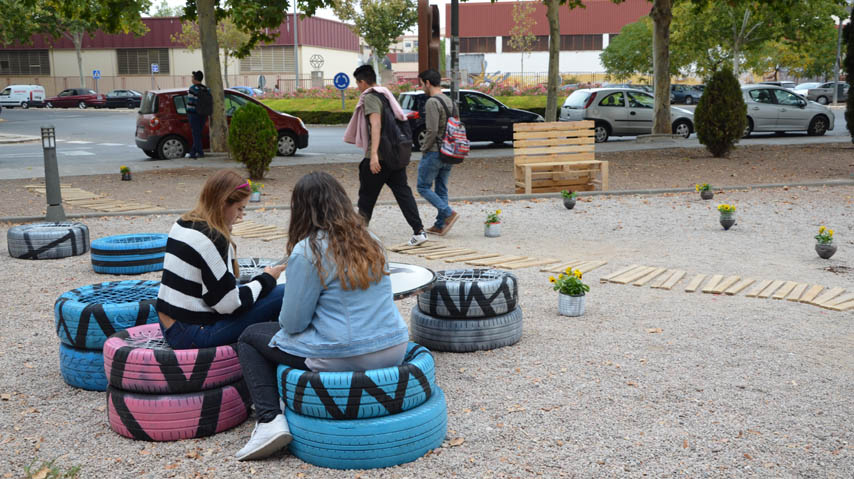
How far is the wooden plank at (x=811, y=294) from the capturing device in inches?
248

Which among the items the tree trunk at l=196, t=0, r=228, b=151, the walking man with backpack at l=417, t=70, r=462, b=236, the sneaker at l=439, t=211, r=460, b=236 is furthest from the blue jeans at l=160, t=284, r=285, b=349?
the tree trunk at l=196, t=0, r=228, b=151

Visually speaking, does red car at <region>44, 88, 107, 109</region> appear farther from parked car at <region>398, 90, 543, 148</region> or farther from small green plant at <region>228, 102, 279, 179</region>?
small green plant at <region>228, 102, 279, 179</region>

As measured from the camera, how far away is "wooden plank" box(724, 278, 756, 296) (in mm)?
6562

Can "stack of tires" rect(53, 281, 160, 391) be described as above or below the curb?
above

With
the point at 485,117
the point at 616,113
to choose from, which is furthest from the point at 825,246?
the point at 616,113

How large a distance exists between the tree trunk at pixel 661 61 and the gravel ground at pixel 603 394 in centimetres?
1481

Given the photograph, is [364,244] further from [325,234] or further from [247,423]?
[247,423]

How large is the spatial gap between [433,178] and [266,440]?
18.8 feet

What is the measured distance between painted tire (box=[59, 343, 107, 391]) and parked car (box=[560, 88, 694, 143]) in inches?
783

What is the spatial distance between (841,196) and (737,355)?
27.2ft

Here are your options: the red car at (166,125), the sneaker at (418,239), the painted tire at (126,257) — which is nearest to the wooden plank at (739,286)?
the sneaker at (418,239)

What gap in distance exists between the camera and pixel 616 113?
23422 mm

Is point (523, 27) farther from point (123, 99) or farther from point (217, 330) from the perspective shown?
point (217, 330)

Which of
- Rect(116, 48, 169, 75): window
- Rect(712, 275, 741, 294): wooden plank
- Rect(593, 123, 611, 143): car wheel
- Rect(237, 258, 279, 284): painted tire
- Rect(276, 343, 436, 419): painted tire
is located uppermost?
Rect(116, 48, 169, 75): window
